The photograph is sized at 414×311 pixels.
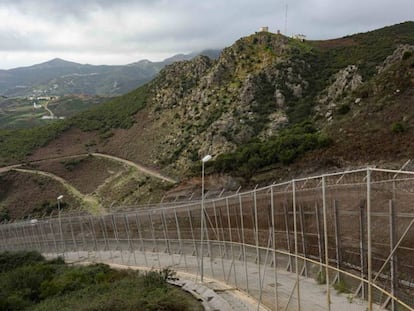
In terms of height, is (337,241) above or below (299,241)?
above

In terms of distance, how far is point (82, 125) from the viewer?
350 ft

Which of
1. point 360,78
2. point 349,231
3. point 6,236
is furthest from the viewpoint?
point 360,78

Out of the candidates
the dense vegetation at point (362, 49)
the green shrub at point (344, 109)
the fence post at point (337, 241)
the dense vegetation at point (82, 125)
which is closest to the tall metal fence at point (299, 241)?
the fence post at point (337, 241)

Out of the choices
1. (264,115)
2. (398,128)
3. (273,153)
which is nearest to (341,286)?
(398,128)

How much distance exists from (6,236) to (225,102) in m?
36.9

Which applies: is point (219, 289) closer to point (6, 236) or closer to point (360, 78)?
point (6, 236)

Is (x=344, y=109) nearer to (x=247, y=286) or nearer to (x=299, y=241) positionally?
(x=299, y=241)

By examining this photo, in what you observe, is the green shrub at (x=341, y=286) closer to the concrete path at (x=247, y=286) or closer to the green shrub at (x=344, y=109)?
the concrete path at (x=247, y=286)

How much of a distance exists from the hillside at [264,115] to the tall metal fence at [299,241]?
13820 millimetres

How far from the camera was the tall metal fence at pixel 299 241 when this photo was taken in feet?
40.7

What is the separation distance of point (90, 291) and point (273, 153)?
28.6 m

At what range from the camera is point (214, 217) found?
92.7ft

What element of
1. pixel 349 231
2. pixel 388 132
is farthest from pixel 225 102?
pixel 349 231

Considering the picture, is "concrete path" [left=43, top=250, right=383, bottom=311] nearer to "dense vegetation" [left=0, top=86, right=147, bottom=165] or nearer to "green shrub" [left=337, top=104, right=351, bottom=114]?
"green shrub" [left=337, top=104, right=351, bottom=114]
